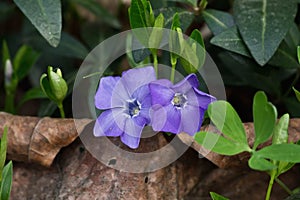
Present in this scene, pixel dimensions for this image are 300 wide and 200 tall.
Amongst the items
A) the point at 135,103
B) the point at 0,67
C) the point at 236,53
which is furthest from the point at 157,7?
the point at 0,67

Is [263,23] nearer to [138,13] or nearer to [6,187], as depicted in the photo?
[138,13]

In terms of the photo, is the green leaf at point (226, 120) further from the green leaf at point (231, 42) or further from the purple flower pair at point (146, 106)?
the green leaf at point (231, 42)

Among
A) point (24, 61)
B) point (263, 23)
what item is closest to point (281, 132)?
point (263, 23)

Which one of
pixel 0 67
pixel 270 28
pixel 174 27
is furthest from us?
pixel 0 67

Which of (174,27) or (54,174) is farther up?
(174,27)

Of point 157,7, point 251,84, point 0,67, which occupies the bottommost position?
point 0,67

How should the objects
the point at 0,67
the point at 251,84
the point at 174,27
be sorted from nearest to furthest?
the point at 174,27 → the point at 251,84 → the point at 0,67

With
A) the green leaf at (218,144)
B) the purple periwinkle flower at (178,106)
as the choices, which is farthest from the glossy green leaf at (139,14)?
the green leaf at (218,144)

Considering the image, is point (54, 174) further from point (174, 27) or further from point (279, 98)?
point (279, 98)
